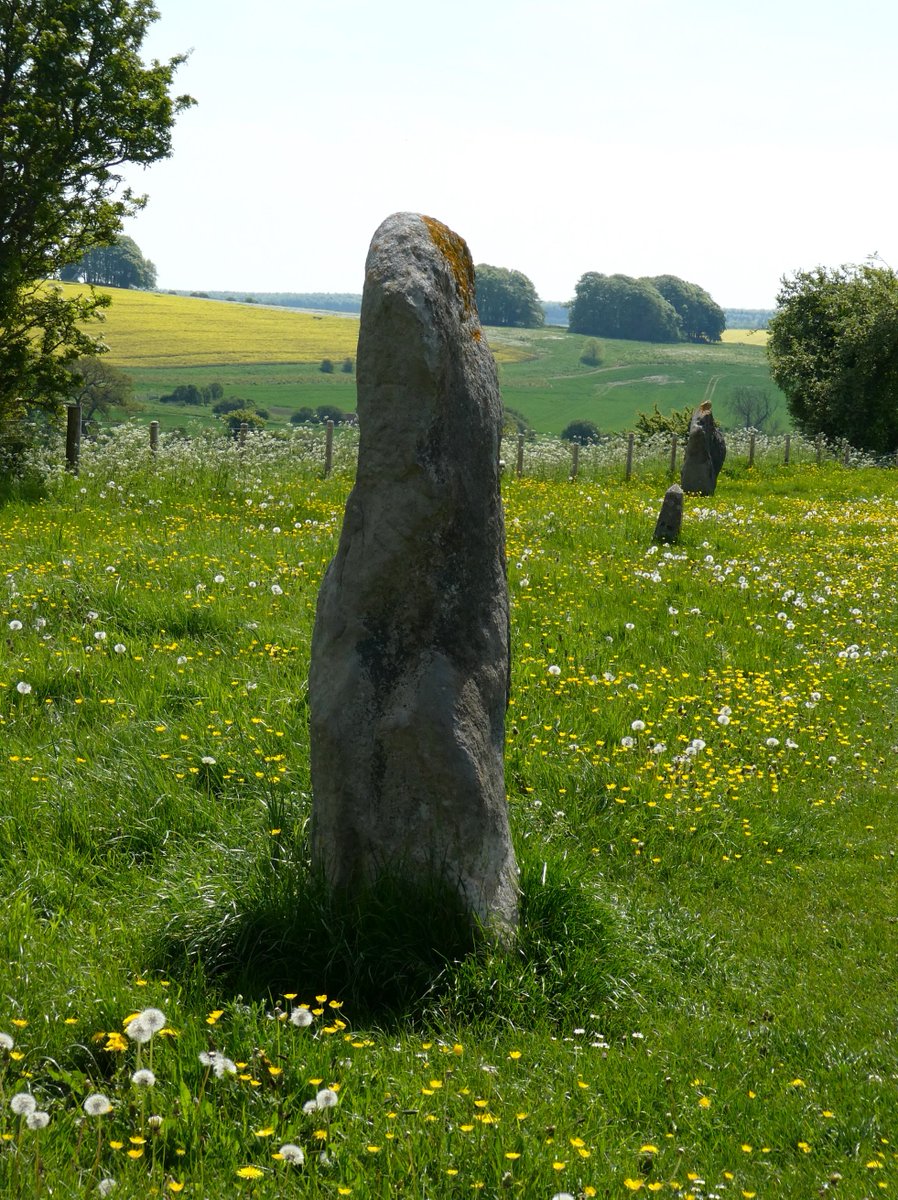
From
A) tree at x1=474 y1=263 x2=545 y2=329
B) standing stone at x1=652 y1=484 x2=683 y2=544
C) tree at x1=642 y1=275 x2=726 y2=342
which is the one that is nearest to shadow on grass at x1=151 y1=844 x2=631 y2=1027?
standing stone at x1=652 y1=484 x2=683 y2=544

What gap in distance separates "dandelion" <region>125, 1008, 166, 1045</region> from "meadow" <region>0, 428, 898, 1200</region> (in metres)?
0.01

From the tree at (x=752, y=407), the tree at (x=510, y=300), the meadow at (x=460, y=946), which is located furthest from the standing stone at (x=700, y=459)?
the tree at (x=510, y=300)

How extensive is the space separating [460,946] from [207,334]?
101 metres

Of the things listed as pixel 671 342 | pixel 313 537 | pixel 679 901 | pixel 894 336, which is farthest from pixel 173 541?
pixel 671 342

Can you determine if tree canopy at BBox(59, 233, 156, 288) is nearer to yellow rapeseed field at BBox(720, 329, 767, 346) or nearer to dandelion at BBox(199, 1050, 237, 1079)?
yellow rapeseed field at BBox(720, 329, 767, 346)

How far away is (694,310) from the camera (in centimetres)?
17350

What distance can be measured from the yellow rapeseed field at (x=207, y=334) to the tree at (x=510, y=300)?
4205 cm

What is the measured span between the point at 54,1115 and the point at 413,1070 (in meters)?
1.33

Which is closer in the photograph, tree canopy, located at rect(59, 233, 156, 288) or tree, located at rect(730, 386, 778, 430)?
tree, located at rect(730, 386, 778, 430)


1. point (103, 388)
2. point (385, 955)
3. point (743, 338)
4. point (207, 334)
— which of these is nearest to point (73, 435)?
point (385, 955)

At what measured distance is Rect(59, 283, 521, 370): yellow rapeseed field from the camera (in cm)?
8925

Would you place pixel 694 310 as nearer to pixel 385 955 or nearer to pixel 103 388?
pixel 103 388

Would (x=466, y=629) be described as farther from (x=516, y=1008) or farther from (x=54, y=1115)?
(x=54, y=1115)

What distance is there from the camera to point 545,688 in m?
9.51
